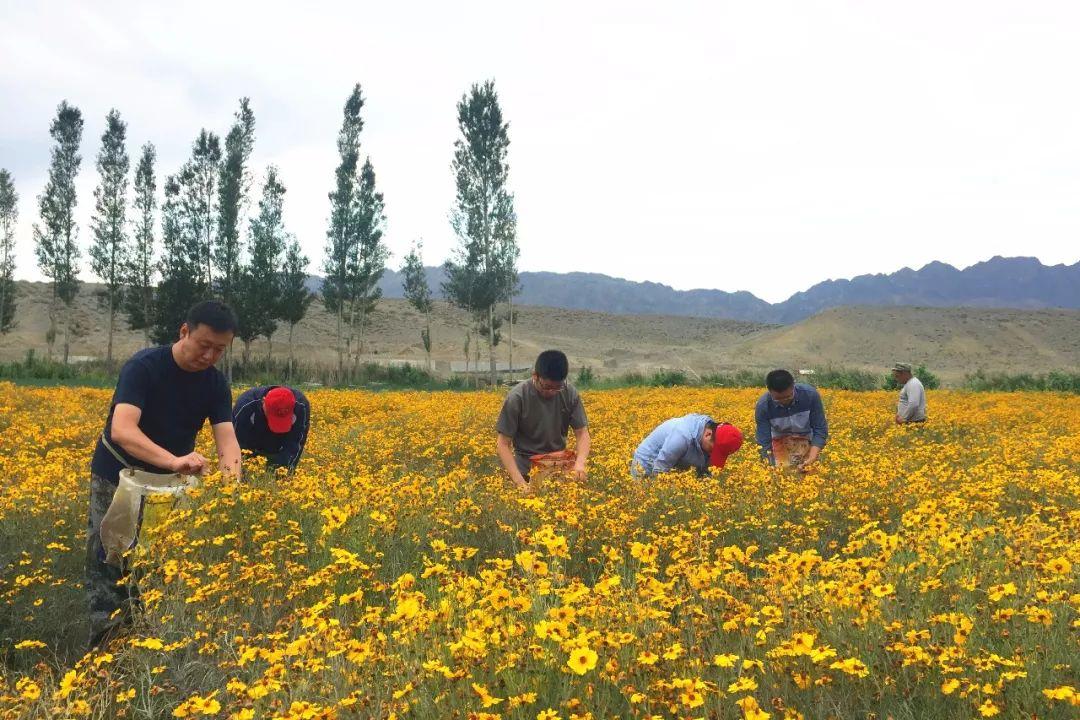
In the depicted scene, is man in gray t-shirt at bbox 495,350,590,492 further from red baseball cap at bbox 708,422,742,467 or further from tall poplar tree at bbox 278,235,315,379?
tall poplar tree at bbox 278,235,315,379

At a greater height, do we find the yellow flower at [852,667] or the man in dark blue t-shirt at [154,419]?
the man in dark blue t-shirt at [154,419]

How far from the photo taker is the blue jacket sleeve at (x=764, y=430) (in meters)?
7.22

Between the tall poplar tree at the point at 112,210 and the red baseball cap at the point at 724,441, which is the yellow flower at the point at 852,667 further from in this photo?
the tall poplar tree at the point at 112,210

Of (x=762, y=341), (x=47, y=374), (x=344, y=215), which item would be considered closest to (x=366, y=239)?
(x=344, y=215)

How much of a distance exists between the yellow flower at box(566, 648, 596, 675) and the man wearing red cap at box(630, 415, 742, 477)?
3.83 m

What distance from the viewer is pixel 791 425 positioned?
23.8 feet

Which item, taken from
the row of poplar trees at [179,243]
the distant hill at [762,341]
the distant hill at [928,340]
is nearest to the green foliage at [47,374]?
the row of poplar trees at [179,243]

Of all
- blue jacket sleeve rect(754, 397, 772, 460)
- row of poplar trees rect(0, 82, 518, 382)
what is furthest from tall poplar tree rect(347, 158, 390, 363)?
blue jacket sleeve rect(754, 397, 772, 460)

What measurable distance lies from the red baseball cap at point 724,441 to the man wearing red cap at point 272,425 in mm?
3109

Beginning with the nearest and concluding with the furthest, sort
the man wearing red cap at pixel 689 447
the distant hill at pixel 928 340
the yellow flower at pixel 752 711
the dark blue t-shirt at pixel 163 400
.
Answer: the yellow flower at pixel 752 711 → the dark blue t-shirt at pixel 163 400 → the man wearing red cap at pixel 689 447 → the distant hill at pixel 928 340

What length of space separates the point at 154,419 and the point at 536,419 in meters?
2.87

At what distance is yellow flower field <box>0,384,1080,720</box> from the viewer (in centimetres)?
240

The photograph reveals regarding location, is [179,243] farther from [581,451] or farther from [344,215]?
[581,451]

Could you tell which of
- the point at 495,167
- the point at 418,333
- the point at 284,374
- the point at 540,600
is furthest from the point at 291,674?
the point at 418,333
